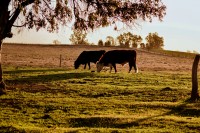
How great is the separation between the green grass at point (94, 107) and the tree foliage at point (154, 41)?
114 meters

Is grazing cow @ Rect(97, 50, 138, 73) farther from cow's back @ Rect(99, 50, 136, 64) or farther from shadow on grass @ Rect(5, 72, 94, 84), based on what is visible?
shadow on grass @ Rect(5, 72, 94, 84)

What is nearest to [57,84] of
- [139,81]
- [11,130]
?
[139,81]

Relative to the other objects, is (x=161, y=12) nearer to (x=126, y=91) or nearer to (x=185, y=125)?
(x=126, y=91)

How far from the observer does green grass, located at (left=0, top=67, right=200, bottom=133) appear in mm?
16031

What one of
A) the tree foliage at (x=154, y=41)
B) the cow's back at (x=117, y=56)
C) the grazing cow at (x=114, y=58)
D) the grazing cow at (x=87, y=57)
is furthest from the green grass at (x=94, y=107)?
the tree foliage at (x=154, y=41)

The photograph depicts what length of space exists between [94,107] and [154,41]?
126 metres

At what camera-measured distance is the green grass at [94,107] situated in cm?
1603

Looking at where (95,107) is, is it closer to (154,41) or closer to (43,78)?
(43,78)

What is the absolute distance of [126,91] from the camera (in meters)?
24.0

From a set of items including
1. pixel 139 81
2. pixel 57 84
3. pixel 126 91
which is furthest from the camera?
pixel 139 81

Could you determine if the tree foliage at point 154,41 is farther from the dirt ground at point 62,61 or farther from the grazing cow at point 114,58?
the grazing cow at point 114,58

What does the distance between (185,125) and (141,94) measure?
24.2 feet

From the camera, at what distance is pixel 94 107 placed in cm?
1947

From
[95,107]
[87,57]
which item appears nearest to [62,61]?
[87,57]
